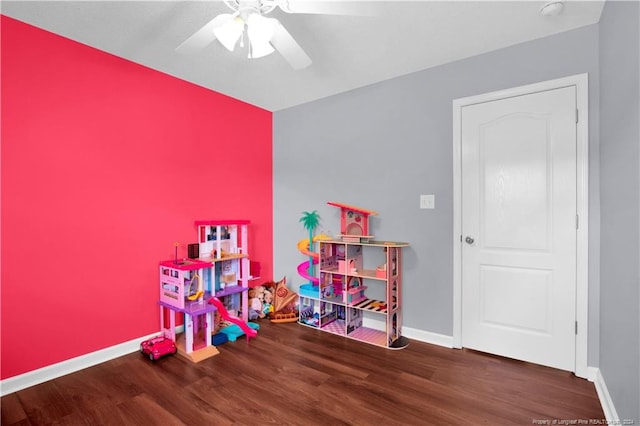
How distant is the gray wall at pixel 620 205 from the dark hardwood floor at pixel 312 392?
42cm

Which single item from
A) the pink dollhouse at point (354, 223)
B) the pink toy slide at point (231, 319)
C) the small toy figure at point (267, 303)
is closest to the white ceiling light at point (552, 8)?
the pink dollhouse at point (354, 223)

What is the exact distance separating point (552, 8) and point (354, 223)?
2.11 metres

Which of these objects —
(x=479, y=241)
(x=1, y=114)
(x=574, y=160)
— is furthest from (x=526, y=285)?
(x=1, y=114)

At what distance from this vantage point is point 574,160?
216 cm

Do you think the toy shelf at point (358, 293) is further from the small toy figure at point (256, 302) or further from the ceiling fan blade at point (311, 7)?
the ceiling fan blade at point (311, 7)

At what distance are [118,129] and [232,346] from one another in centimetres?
206

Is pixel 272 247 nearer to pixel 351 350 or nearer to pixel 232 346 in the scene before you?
pixel 232 346

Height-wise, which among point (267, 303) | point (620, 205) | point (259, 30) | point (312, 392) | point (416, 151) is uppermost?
point (259, 30)

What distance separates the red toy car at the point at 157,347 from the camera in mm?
2402

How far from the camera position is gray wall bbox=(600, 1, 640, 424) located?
1.40 metres

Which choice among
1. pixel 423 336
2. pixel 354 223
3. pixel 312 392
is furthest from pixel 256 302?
pixel 423 336

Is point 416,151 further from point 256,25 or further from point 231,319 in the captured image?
point 231,319

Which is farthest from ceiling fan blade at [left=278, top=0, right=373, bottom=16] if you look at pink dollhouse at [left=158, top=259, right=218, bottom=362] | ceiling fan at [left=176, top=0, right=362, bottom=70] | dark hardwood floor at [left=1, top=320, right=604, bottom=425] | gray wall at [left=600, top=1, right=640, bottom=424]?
dark hardwood floor at [left=1, top=320, right=604, bottom=425]

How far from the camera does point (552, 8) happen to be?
1.91 m
